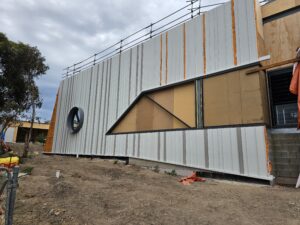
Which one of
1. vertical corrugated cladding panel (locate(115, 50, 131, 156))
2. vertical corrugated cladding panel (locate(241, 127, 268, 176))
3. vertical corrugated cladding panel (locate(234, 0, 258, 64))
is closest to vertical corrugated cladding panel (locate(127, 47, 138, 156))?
vertical corrugated cladding panel (locate(115, 50, 131, 156))

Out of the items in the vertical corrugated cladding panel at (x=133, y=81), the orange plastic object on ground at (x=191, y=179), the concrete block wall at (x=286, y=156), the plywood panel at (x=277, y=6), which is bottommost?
the orange plastic object on ground at (x=191, y=179)

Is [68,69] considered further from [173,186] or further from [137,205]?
[137,205]

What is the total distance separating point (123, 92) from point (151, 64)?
2788mm

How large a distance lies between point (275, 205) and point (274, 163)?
3.23 metres

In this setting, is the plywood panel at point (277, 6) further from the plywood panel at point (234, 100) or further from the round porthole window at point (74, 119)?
the round porthole window at point (74, 119)

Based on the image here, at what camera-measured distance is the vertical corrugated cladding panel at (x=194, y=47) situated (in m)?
10.4

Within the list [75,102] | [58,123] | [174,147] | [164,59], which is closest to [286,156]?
[174,147]

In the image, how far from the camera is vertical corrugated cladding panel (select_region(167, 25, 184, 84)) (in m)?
11.2

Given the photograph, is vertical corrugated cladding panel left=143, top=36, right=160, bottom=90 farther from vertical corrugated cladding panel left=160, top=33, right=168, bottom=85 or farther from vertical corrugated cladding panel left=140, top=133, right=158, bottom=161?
vertical corrugated cladding panel left=140, top=133, right=158, bottom=161

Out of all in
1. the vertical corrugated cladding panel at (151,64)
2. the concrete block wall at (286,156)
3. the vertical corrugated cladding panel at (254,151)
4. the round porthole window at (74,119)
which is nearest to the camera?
the vertical corrugated cladding panel at (254,151)

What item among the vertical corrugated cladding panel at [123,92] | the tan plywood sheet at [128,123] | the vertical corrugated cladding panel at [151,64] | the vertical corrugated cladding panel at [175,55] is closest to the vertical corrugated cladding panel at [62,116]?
the tan plywood sheet at [128,123]

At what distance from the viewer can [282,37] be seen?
9633 millimetres

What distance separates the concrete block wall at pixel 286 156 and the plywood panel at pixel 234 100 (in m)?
1.01

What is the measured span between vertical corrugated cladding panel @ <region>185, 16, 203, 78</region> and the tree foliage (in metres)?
12.7
